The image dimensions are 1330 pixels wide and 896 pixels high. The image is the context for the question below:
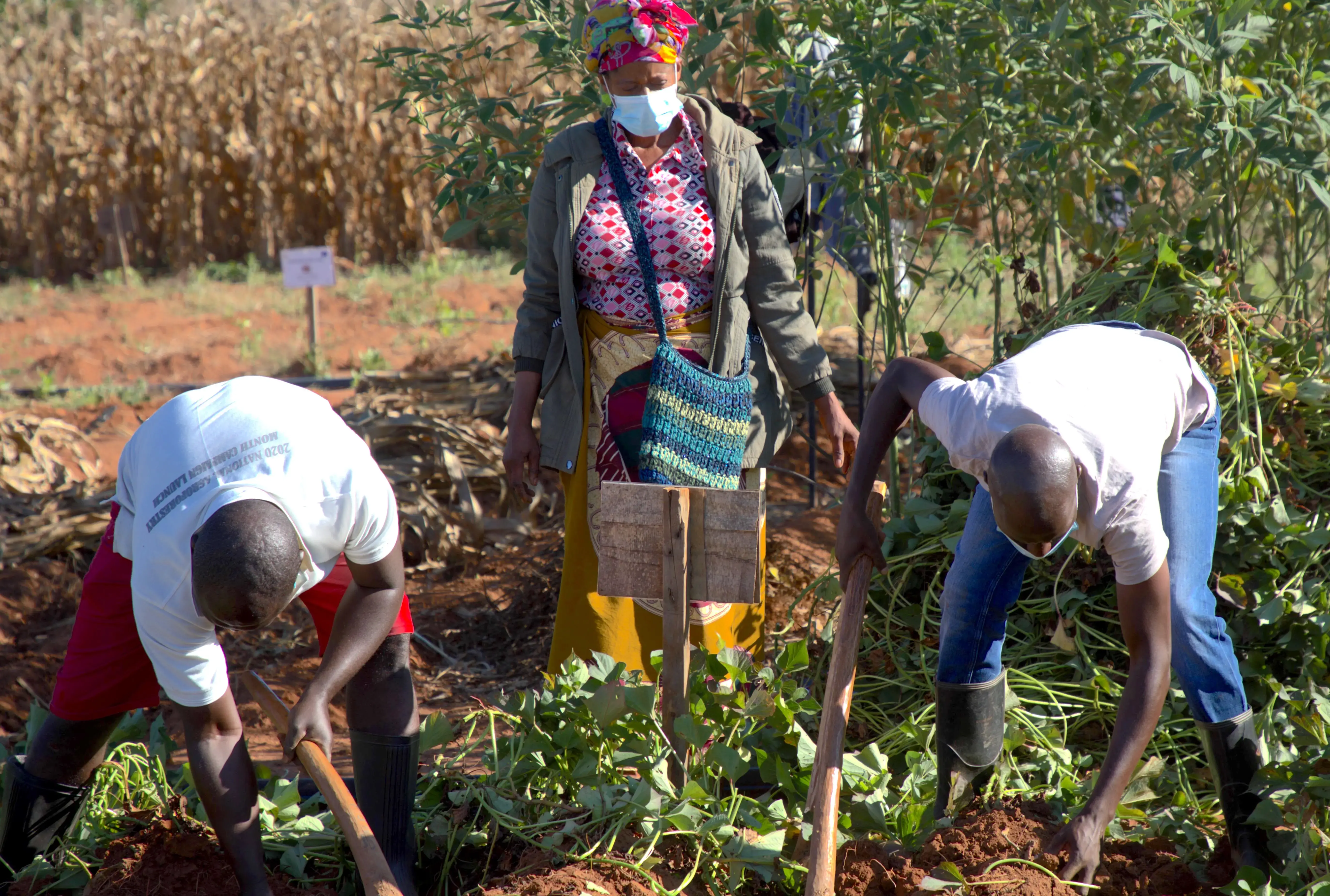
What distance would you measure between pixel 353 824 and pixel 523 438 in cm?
116

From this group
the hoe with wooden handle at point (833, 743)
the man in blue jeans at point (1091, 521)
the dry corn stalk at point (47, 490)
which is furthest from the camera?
the dry corn stalk at point (47, 490)

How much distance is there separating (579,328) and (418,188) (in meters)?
9.12

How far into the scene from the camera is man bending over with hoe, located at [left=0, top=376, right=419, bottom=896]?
190 centimetres

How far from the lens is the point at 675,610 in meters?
2.40

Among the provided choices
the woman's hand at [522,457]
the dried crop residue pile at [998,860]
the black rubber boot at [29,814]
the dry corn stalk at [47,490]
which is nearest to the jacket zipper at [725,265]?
the woman's hand at [522,457]

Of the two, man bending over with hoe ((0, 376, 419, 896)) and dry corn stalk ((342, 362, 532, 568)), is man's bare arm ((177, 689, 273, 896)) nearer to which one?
man bending over with hoe ((0, 376, 419, 896))

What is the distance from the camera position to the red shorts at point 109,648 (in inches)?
→ 90.2

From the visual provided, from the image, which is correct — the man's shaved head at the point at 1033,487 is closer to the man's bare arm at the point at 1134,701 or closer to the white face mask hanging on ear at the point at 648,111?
the man's bare arm at the point at 1134,701

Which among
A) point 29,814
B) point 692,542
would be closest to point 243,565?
point 692,542

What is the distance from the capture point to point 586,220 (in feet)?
9.25

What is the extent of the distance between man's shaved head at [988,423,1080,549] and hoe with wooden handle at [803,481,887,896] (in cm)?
52

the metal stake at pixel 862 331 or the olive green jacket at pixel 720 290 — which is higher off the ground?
the olive green jacket at pixel 720 290

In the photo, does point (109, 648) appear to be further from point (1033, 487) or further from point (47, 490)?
point (47, 490)

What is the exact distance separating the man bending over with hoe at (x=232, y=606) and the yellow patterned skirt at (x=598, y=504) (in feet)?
2.20
